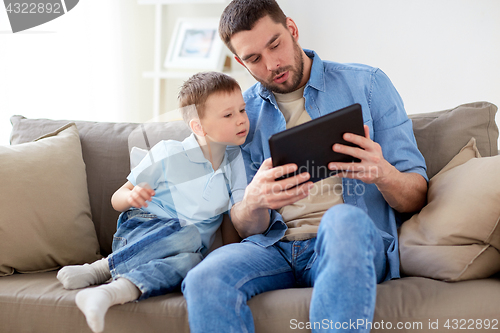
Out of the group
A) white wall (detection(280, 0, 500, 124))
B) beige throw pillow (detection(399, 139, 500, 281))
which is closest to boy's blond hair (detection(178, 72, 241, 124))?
beige throw pillow (detection(399, 139, 500, 281))

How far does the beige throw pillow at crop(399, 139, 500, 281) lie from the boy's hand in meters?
0.73

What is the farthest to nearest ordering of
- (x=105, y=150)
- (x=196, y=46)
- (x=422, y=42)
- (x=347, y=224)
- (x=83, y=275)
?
(x=196, y=46), (x=422, y=42), (x=105, y=150), (x=83, y=275), (x=347, y=224)

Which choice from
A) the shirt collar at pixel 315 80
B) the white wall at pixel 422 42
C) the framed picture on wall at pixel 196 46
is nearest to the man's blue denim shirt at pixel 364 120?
the shirt collar at pixel 315 80

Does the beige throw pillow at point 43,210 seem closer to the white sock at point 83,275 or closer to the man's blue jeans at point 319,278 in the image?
the white sock at point 83,275

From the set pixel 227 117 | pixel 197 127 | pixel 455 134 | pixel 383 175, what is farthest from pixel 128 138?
pixel 455 134

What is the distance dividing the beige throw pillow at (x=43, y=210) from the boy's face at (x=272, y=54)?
703 mm

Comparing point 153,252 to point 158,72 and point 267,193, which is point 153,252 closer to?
point 267,193

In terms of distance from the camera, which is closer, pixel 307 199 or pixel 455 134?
pixel 307 199

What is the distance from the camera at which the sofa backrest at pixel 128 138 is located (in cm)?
139

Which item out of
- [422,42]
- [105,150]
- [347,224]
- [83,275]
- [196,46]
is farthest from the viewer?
[196,46]

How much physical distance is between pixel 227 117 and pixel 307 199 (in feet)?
1.16

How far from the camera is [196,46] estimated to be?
8.86 feet

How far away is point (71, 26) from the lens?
8.10 feet

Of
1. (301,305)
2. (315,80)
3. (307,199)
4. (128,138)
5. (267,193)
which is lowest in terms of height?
(301,305)
